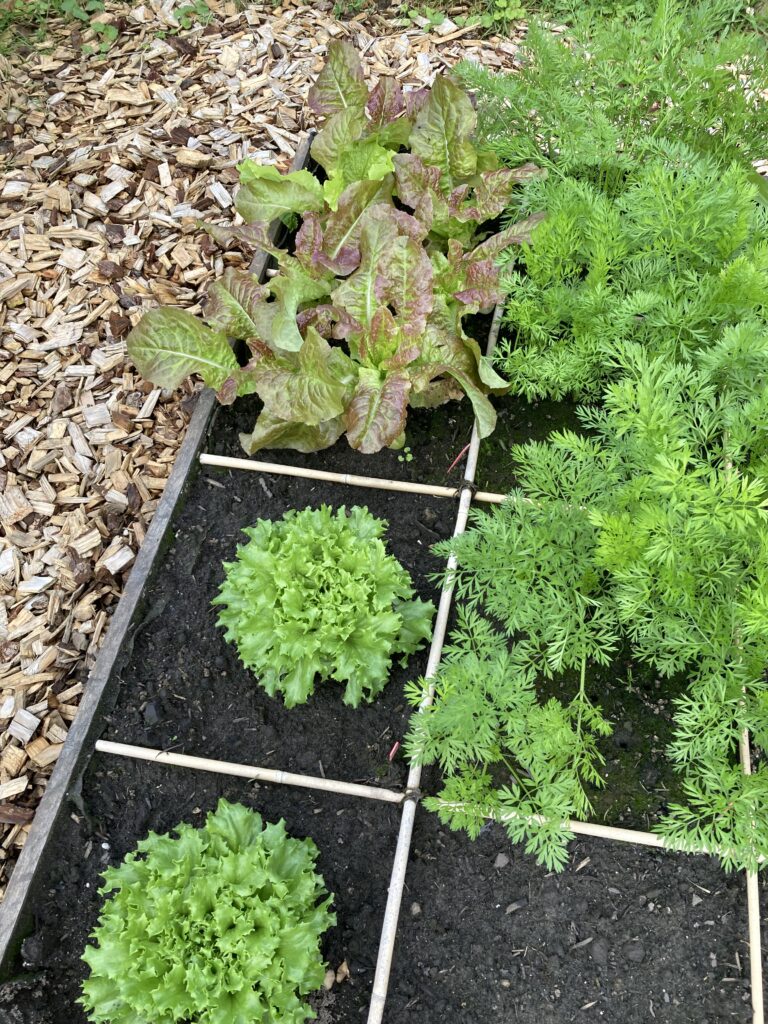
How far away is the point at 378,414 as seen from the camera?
2.65 m

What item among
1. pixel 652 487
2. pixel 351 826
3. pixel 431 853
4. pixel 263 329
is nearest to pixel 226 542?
pixel 263 329

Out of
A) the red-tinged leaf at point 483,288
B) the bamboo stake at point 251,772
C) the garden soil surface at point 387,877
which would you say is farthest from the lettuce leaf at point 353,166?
the bamboo stake at point 251,772

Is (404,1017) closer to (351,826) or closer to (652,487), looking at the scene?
(351,826)

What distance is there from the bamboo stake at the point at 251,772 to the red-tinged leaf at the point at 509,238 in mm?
1824

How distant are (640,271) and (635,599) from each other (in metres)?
Result: 1.13

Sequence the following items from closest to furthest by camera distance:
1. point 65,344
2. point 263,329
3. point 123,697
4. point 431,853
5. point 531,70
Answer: point 431,853 < point 123,697 < point 263,329 < point 531,70 < point 65,344

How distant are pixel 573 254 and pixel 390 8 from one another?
2904mm

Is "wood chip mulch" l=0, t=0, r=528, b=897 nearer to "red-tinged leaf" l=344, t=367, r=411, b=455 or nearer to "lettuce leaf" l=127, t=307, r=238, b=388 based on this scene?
"lettuce leaf" l=127, t=307, r=238, b=388

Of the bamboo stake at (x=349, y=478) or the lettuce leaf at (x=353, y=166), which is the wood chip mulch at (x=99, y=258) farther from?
the lettuce leaf at (x=353, y=166)

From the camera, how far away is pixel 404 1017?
82.3 inches

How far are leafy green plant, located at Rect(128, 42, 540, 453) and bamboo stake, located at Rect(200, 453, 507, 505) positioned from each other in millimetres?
85

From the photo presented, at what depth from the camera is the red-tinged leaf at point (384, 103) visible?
3.10 m

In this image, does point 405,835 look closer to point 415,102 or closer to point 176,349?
point 176,349

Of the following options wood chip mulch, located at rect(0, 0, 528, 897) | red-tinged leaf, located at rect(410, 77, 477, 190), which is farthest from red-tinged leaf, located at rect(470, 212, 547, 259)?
wood chip mulch, located at rect(0, 0, 528, 897)
